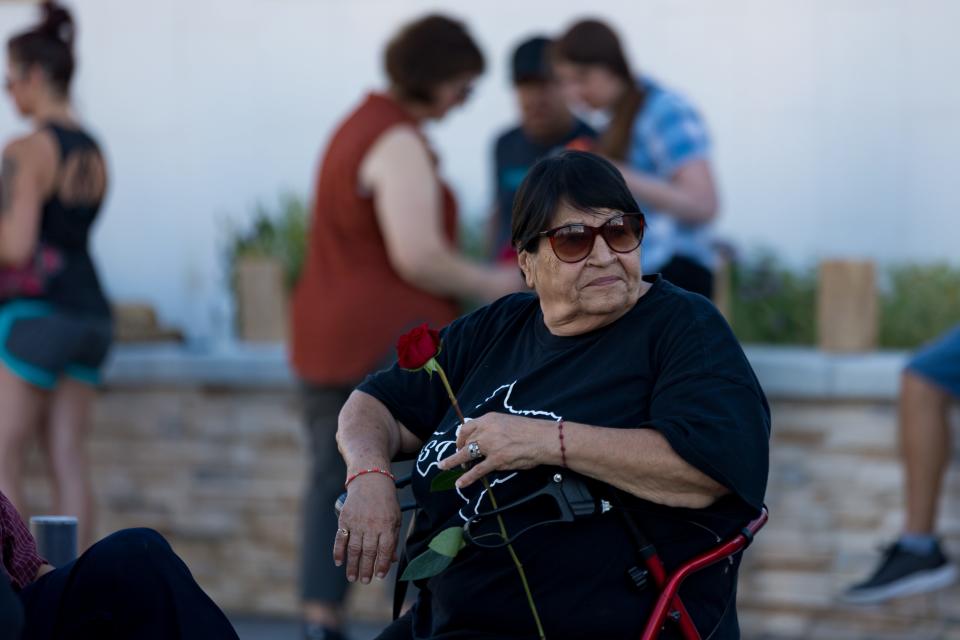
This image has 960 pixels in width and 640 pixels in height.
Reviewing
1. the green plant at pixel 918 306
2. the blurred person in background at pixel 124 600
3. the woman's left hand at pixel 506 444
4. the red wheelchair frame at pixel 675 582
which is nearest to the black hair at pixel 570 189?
the woman's left hand at pixel 506 444

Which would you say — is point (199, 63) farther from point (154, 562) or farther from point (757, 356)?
point (154, 562)

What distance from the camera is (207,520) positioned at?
6.42 m

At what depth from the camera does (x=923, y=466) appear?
514 centimetres

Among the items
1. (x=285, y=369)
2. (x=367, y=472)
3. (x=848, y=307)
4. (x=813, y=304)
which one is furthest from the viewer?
(x=813, y=304)

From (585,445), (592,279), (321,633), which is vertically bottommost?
(321,633)

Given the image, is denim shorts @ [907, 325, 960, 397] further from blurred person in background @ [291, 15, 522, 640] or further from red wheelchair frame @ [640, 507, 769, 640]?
red wheelchair frame @ [640, 507, 769, 640]

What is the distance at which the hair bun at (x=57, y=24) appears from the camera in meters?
5.55

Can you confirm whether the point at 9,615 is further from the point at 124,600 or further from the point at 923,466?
the point at 923,466

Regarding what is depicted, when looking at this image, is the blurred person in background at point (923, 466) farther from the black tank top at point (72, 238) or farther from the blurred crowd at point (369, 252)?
the black tank top at point (72, 238)

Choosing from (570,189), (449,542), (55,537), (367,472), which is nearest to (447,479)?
(449,542)

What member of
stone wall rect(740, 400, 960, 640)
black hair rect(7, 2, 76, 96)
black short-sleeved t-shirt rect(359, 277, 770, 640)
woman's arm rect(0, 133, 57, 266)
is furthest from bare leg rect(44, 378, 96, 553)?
black short-sleeved t-shirt rect(359, 277, 770, 640)

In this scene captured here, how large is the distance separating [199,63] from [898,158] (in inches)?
132

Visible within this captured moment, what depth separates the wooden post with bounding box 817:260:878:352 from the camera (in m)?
5.88

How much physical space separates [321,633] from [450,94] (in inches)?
69.1
